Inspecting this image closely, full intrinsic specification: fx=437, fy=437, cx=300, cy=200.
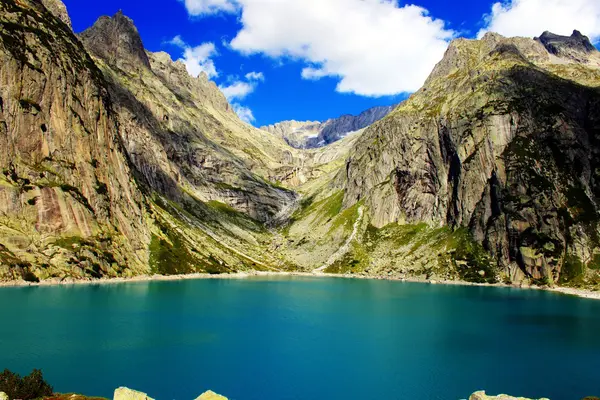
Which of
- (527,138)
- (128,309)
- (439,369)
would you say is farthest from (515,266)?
(128,309)

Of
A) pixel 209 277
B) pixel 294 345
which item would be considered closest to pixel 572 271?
pixel 294 345

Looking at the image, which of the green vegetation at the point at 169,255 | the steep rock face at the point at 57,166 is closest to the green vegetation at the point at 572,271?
the green vegetation at the point at 169,255

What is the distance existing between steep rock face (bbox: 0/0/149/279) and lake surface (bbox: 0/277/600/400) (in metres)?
22.9

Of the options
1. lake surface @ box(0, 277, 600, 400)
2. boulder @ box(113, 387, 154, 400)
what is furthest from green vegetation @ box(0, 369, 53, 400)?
lake surface @ box(0, 277, 600, 400)

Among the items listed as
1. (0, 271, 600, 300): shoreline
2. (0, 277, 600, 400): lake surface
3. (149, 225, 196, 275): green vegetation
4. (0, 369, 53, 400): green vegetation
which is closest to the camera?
(0, 369, 53, 400): green vegetation

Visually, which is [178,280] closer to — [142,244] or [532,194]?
[142,244]

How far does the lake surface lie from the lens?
46.9 meters

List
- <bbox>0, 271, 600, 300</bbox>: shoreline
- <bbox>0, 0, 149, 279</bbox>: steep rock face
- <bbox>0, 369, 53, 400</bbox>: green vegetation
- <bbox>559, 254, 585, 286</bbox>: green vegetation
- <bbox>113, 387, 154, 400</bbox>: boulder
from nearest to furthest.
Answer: <bbox>113, 387, 154, 400</bbox>: boulder < <bbox>0, 369, 53, 400</bbox>: green vegetation < <bbox>0, 271, 600, 300</bbox>: shoreline < <bbox>0, 0, 149, 279</bbox>: steep rock face < <bbox>559, 254, 585, 286</bbox>: green vegetation

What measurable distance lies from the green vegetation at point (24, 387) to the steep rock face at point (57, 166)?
93.6m

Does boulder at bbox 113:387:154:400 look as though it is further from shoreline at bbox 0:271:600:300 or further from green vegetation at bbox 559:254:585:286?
green vegetation at bbox 559:254:585:286

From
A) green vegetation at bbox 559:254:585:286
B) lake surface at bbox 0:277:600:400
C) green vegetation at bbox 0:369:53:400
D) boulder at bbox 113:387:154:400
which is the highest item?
green vegetation at bbox 559:254:585:286

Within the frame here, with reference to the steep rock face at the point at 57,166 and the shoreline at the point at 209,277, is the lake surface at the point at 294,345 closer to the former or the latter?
the shoreline at the point at 209,277

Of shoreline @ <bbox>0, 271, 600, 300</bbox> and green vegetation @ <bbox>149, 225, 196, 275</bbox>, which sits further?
green vegetation @ <bbox>149, 225, 196, 275</bbox>

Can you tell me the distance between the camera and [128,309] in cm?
8544
